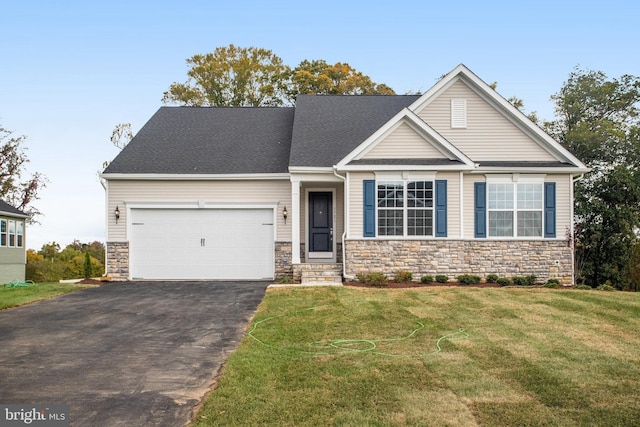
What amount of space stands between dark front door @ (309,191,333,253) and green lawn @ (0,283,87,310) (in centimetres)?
690

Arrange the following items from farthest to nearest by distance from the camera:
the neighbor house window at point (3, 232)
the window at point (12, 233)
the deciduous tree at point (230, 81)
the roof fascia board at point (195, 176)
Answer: the deciduous tree at point (230, 81), the window at point (12, 233), the neighbor house window at point (3, 232), the roof fascia board at point (195, 176)

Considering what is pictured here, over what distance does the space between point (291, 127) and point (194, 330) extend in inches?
462

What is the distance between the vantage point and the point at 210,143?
61.0ft

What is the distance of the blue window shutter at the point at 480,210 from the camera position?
1554 cm

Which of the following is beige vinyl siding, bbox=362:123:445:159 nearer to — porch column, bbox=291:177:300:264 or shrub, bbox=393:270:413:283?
porch column, bbox=291:177:300:264

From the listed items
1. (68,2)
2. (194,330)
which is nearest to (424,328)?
(194,330)

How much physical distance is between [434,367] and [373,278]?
800 centimetres

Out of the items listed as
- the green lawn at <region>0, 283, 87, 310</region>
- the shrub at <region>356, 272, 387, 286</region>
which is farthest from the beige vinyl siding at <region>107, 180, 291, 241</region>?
the shrub at <region>356, 272, 387, 286</region>

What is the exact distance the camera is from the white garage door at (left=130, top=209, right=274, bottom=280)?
17109 mm

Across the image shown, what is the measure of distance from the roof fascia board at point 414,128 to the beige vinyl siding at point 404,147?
0.10 metres

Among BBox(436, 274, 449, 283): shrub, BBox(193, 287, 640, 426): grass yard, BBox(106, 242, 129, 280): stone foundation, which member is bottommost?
BBox(193, 287, 640, 426): grass yard

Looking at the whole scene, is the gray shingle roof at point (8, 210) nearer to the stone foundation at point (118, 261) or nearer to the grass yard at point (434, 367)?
the stone foundation at point (118, 261)

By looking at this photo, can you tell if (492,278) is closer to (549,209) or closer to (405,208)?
(549,209)

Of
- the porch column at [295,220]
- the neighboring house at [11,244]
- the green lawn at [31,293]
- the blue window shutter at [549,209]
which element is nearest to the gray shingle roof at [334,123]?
the porch column at [295,220]
